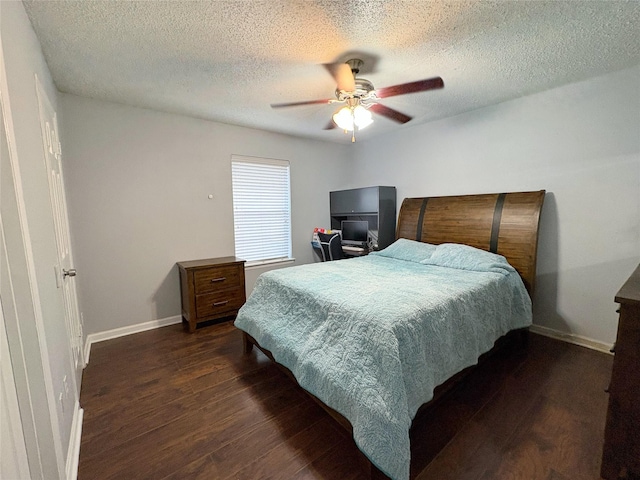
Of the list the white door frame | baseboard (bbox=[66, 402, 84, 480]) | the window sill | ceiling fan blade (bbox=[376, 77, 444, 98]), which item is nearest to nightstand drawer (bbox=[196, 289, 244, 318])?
the window sill

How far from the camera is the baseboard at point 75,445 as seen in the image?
135 cm

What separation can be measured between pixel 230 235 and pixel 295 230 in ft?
3.44

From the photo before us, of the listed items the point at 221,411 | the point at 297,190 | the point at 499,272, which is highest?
the point at 297,190

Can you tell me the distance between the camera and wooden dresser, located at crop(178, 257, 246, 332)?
300 centimetres

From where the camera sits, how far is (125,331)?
117 inches

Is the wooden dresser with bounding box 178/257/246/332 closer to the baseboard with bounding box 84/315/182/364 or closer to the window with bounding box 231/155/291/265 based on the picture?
the baseboard with bounding box 84/315/182/364

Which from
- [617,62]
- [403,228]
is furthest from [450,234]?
[617,62]

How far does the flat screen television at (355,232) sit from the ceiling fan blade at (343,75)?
2.48 m

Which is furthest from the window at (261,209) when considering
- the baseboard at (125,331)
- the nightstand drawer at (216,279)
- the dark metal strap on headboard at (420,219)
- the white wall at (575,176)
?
the white wall at (575,176)

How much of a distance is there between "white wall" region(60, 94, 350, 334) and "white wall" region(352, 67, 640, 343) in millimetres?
2878

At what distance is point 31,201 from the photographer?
123cm

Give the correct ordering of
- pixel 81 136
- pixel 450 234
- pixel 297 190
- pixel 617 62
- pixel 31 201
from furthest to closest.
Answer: pixel 297 190 < pixel 450 234 < pixel 81 136 < pixel 617 62 < pixel 31 201

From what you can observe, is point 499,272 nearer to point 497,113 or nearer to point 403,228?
point 403,228

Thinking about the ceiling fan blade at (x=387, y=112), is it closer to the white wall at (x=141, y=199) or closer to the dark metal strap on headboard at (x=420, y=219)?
the dark metal strap on headboard at (x=420, y=219)
